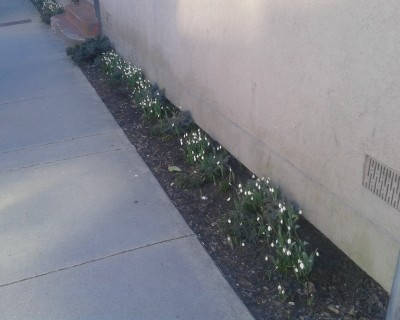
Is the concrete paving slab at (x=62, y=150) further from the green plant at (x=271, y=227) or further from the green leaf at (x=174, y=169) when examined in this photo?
the green plant at (x=271, y=227)

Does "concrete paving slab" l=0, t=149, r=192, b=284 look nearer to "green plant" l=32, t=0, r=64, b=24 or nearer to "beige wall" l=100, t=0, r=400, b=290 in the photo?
"beige wall" l=100, t=0, r=400, b=290

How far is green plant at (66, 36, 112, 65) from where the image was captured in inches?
302

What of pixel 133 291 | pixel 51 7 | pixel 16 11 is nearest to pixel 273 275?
pixel 133 291

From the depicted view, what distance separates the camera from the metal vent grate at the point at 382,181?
8.45ft

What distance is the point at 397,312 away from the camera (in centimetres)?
222

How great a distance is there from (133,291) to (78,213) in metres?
1.06

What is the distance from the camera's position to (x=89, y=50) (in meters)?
7.66

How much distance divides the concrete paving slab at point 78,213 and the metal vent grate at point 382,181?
136 cm

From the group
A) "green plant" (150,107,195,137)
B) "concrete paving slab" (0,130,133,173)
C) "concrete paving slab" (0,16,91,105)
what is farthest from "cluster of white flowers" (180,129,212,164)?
"concrete paving slab" (0,16,91,105)

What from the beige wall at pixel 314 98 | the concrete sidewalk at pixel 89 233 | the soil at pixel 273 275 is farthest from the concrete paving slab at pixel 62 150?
the beige wall at pixel 314 98

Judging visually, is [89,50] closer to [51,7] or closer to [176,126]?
[176,126]

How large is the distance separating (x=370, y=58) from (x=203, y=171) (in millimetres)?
1917

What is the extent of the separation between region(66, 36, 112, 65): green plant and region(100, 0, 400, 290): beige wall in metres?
3.24

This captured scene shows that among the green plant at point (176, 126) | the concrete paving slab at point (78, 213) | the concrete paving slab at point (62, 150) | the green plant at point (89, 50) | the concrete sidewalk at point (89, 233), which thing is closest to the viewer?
the concrete sidewalk at point (89, 233)
